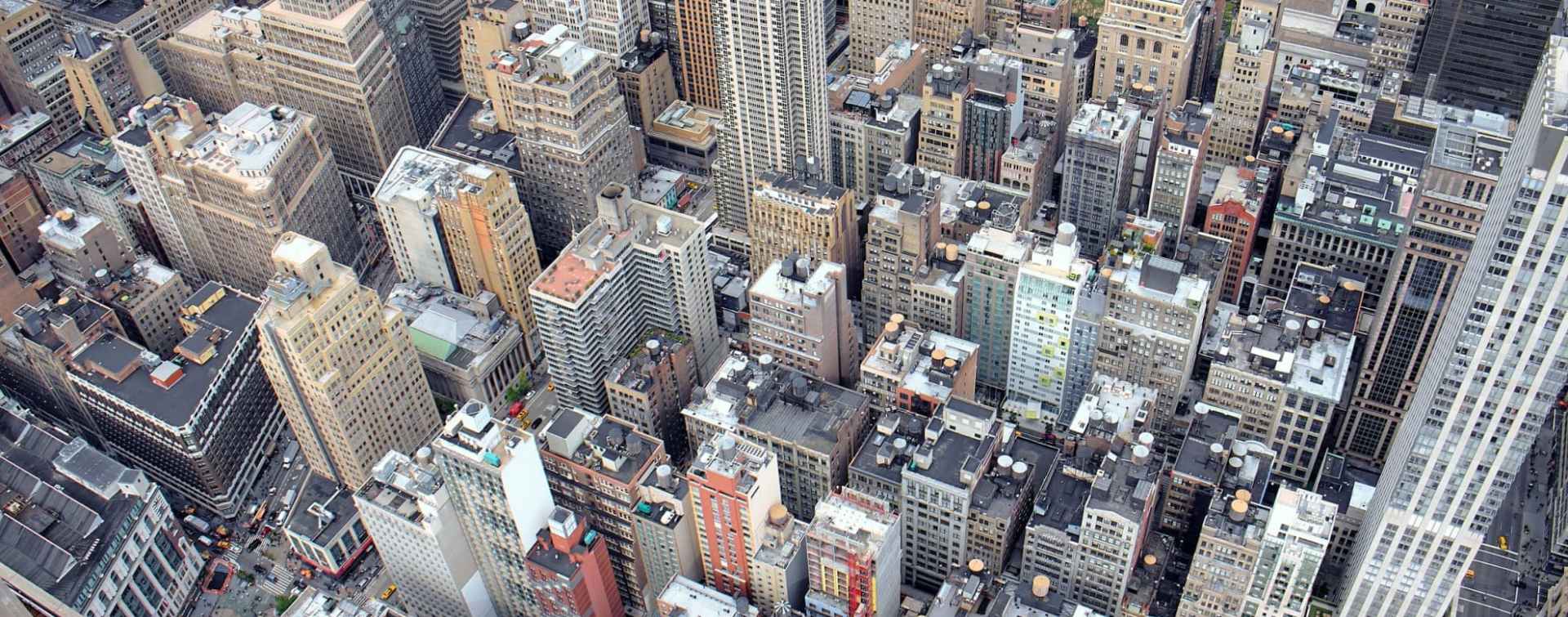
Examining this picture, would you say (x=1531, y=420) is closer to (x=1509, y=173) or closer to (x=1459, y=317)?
(x=1459, y=317)

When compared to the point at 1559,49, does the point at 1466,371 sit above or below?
below

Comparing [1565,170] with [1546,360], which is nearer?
[1565,170]

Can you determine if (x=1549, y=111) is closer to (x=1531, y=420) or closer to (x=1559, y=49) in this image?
(x=1559, y=49)

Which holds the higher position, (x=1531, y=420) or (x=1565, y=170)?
(x=1565, y=170)

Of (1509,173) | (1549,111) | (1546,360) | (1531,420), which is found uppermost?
(1549,111)

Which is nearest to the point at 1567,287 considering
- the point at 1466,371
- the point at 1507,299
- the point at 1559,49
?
the point at 1507,299

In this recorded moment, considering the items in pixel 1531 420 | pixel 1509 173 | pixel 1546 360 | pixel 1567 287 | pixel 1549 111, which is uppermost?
pixel 1549 111

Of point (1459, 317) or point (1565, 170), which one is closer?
point (1565, 170)

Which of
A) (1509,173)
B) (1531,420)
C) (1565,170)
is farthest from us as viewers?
(1531,420)

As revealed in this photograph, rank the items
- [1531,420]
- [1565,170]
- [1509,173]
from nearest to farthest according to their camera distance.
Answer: [1565,170], [1509,173], [1531,420]

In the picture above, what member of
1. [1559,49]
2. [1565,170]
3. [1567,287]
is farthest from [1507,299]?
[1559,49]
